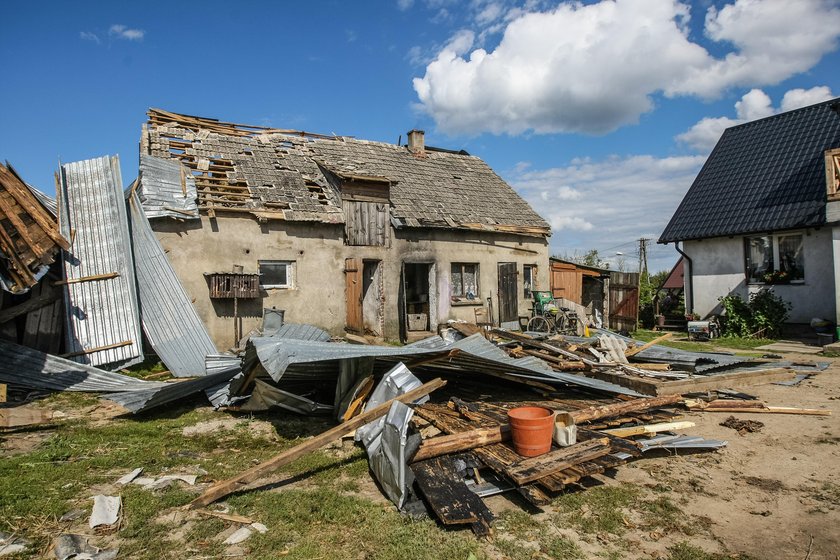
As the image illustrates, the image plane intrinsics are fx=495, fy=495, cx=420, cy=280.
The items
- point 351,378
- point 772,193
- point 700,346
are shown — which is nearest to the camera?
point 351,378

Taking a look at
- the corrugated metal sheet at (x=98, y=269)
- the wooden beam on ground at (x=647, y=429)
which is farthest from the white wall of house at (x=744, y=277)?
the corrugated metal sheet at (x=98, y=269)

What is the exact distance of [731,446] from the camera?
5863 mm

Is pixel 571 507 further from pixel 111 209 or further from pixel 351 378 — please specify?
pixel 111 209

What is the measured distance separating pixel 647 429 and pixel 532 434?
1884 millimetres

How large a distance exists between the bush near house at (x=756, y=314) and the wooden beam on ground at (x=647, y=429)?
11.1 metres

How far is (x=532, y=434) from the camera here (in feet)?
15.7

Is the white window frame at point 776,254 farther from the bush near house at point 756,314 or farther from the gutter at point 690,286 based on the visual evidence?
the gutter at point 690,286

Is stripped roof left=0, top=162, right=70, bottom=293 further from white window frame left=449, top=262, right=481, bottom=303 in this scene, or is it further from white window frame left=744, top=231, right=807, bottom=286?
white window frame left=744, top=231, right=807, bottom=286

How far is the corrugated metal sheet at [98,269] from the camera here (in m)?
9.08

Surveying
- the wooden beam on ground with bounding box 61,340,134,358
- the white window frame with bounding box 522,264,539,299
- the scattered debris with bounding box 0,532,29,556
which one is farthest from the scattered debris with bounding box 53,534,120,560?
the white window frame with bounding box 522,264,539,299

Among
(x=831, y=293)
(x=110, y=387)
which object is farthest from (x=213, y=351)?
(x=831, y=293)

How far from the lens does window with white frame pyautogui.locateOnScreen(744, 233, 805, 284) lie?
1493 centimetres

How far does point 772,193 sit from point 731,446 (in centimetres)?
1365

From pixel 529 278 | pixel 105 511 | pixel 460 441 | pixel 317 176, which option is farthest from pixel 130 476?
pixel 529 278
